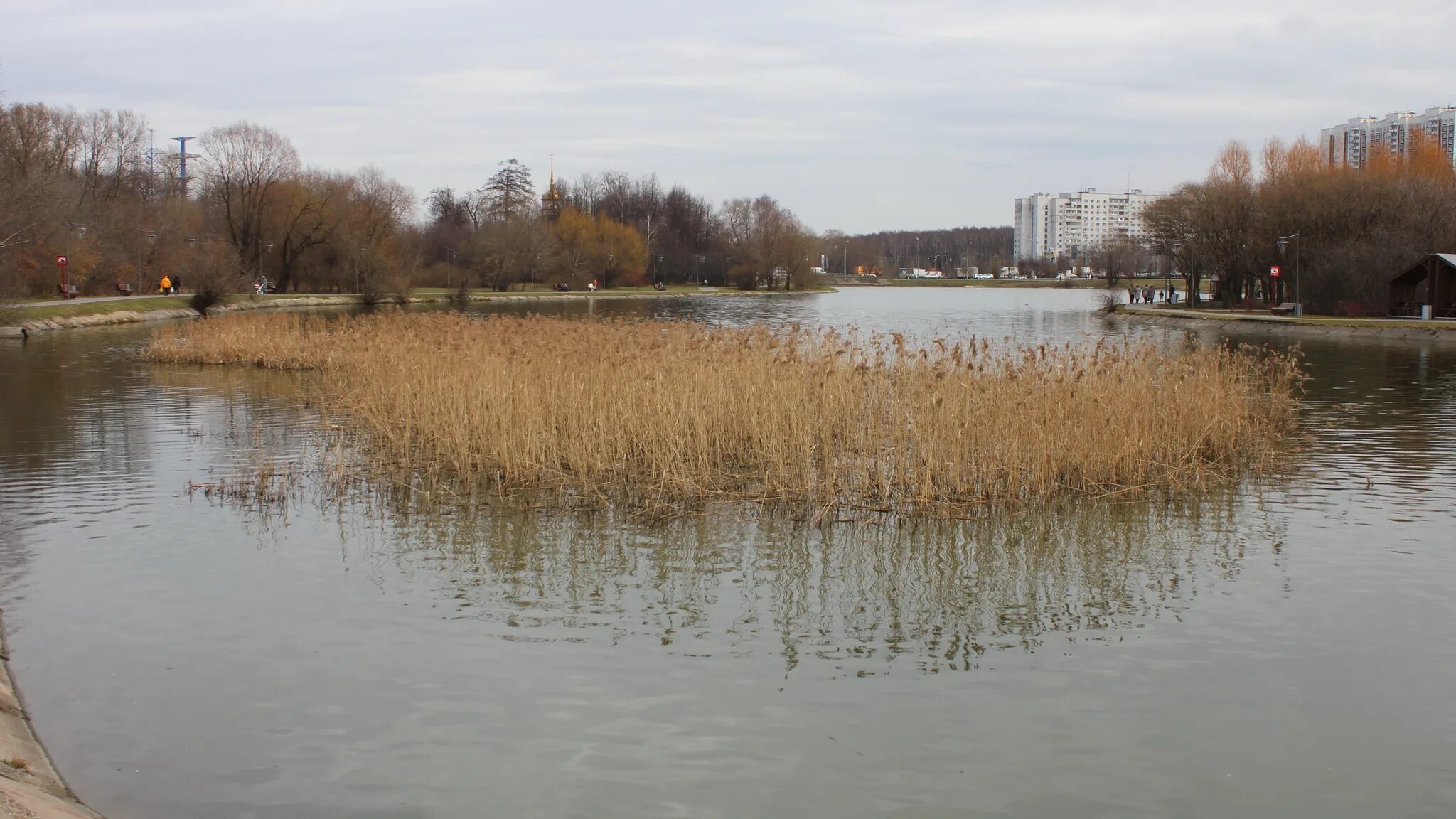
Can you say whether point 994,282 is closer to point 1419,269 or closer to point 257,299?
point 257,299

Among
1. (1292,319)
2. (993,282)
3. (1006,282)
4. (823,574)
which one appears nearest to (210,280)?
(1292,319)

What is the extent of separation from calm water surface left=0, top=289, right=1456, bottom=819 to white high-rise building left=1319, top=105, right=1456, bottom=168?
12193cm

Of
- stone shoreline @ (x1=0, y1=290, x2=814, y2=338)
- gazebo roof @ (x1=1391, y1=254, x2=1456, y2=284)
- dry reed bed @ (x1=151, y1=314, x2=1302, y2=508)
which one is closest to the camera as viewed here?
dry reed bed @ (x1=151, y1=314, x2=1302, y2=508)

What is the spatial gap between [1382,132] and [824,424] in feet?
428

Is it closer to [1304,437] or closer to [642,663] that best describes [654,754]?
[642,663]

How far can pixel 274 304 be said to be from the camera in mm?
61844

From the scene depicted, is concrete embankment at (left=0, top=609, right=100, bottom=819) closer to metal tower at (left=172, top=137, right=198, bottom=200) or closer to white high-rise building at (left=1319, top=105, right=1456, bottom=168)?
metal tower at (left=172, top=137, right=198, bottom=200)

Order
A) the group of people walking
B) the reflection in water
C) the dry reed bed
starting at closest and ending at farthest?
the reflection in water
the dry reed bed
the group of people walking

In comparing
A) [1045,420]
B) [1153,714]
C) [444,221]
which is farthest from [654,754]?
[444,221]

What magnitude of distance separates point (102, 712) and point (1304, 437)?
48.4ft

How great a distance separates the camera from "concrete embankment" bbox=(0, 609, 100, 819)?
4.54 meters

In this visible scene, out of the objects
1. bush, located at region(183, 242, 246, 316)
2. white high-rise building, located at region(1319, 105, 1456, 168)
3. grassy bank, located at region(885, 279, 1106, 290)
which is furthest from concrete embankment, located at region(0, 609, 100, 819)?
grassy bank, located at region(885, 279, 1106, 290)

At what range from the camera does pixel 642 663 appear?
728 cm

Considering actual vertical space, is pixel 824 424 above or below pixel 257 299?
below
